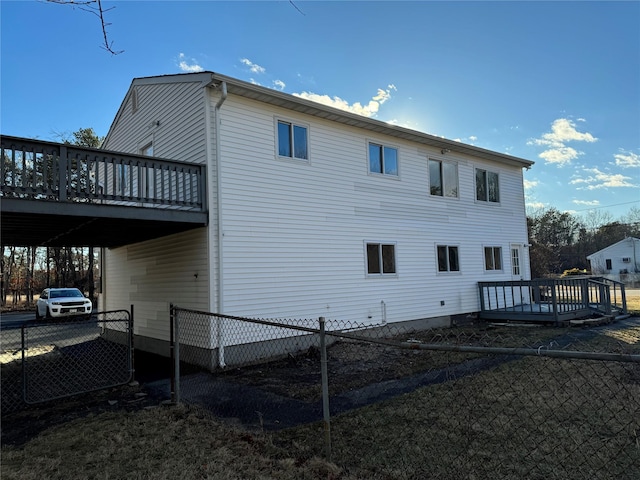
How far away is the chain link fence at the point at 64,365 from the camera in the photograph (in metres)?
6.36

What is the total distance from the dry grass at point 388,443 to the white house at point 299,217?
376 centimetres

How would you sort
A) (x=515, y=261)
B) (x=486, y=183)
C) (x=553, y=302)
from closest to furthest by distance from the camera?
Answer: (x=553, y=302)
(x=486, y=183)
(x=515, y=261)

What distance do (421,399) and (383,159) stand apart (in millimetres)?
7998

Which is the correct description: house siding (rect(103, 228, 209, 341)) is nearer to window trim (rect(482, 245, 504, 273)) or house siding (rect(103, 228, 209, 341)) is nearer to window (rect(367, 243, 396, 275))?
window (rect(367, 243, 396, 275))

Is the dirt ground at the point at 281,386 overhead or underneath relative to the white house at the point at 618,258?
underneath

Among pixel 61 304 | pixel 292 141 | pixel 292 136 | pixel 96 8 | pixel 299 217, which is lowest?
pixel 61 304

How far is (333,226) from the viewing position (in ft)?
34.2

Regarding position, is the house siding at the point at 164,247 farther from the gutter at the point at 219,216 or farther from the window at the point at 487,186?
the window at the point at 487,186

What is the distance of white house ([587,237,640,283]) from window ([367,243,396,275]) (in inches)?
A: 2110

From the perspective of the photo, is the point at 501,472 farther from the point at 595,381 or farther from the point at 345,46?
the point at 345,46

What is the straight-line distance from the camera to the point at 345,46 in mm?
8891

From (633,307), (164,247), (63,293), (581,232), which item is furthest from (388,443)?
(581,232)

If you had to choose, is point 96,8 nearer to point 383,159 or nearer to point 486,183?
point 383,159

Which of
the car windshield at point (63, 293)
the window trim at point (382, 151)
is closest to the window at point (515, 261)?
the window trim at point (382, 151)
